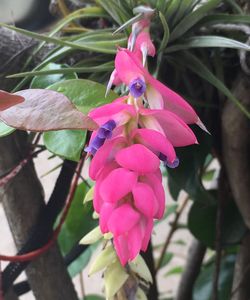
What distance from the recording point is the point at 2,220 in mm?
563

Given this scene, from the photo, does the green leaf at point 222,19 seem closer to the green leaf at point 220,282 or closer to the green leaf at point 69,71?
the green leaf at point 69,71

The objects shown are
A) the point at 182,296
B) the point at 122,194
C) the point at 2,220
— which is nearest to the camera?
the point at 122,194

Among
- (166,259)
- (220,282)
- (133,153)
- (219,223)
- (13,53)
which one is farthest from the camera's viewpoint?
(166,259)

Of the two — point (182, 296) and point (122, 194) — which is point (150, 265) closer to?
point (182, 296)

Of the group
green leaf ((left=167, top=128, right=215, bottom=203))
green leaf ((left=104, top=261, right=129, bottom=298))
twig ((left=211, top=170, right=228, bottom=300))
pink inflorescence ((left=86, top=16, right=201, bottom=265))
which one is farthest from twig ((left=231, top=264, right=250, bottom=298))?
pink inflorescence ((left=86, top=16, right=201, bottom=265))

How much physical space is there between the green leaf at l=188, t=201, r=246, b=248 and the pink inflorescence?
0.35 metres

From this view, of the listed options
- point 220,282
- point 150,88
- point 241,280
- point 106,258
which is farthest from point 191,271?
point 150,88

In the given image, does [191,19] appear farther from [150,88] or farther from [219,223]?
[219,223]

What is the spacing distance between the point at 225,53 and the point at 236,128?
7cm

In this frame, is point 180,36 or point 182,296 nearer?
point 180,36

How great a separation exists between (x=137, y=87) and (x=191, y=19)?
16 cm

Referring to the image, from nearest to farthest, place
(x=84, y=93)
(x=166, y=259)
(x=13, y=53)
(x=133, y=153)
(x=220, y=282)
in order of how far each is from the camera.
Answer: (x=133, y=153)
(x=84, y=93)
(x=13, y=53)
(x=220, y=282)
(x=166, y=259)

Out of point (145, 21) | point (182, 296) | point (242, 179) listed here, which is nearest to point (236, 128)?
point (242, 179)

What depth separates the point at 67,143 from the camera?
31cm
